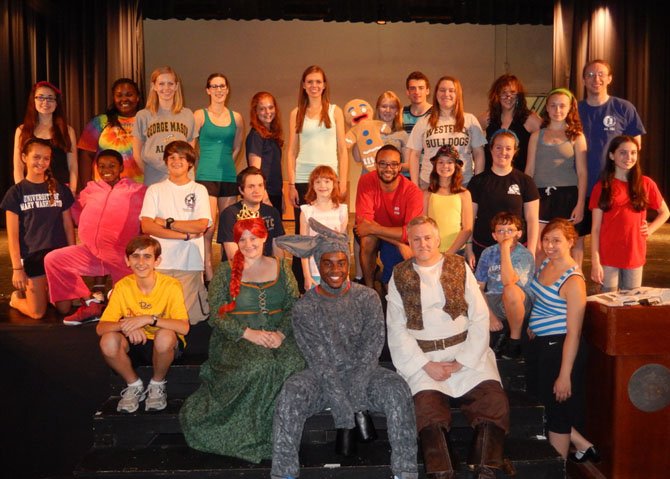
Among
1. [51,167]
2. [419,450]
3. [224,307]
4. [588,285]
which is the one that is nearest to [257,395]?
[224,307]

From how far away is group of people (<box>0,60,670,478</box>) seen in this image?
353cm

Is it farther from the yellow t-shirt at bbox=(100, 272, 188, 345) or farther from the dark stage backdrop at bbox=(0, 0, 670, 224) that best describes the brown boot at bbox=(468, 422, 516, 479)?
the dark stage backdrop at bbox=(0, 0, 670, 224)

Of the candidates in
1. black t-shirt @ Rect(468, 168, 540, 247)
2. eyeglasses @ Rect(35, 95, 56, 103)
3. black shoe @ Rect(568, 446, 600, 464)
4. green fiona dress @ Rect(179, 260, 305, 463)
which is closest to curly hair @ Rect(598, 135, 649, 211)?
black t-shirt @ Rect(468, 168, 540, 247)

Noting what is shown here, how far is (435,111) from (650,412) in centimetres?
222

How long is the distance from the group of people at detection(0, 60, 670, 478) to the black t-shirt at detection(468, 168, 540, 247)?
12 mm

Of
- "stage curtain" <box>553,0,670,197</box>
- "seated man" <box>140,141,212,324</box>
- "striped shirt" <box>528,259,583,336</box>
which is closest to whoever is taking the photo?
"striped shirt" <box>528,259,583,336</box>

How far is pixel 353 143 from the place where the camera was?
5.21 meters

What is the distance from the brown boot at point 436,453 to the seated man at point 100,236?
219 centimetres

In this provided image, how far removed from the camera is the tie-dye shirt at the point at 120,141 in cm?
502

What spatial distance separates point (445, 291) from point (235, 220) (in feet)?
4.36

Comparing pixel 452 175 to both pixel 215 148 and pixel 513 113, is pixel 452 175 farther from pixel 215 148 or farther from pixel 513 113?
pixel 215 148

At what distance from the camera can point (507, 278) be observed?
12.8 ft

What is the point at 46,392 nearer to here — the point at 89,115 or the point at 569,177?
the point at 569,177

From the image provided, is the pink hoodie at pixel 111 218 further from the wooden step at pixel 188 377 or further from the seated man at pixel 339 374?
the seated man at pixel 339 374
